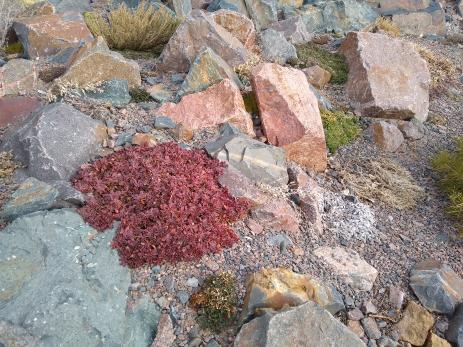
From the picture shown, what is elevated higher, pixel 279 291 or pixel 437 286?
pixel 279 291

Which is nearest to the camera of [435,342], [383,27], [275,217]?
[435,342]

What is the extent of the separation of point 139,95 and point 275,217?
9.56 ft

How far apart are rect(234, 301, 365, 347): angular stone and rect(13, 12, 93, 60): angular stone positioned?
19.1 ft

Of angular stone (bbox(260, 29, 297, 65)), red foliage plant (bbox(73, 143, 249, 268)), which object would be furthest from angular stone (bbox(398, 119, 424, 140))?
red foliage plant (bbox(73, 143, 249, 268))

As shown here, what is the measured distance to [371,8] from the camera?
1239 cm

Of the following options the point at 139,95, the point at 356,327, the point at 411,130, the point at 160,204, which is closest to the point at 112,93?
the point at 139,95

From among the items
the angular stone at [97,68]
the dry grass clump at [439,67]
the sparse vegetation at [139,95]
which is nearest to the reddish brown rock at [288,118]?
the sparse vegetation at [139,95]

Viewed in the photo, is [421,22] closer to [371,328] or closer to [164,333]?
[371,328]

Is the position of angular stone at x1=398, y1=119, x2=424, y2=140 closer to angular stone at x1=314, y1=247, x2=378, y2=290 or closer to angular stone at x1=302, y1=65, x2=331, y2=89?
angular stone at x1=302, y1=65, x2=331, y2=89

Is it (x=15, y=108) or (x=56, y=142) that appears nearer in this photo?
(x=56, y=142)

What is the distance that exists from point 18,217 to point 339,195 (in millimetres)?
3984

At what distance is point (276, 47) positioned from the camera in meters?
8.73

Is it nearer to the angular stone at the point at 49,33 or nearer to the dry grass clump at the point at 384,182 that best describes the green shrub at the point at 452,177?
the dry grass clump at the point at 384,182

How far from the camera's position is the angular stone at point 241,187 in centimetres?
524
